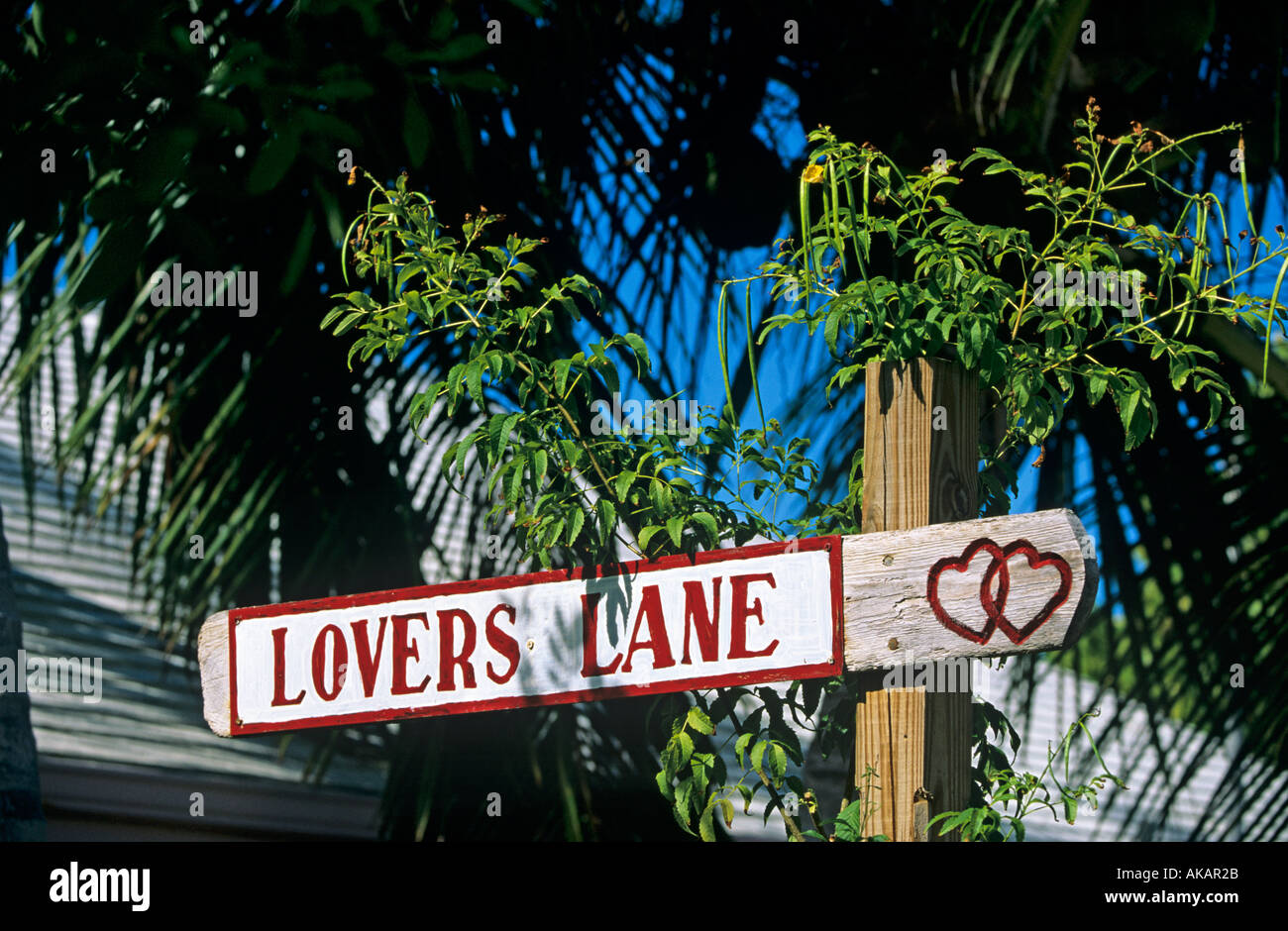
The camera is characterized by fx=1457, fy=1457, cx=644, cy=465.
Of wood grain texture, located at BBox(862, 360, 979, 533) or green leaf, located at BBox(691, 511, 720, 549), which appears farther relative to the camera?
green leaf, located at BBox(691, 511, 720, 549)

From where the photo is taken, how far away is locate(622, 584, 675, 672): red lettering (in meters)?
2.11

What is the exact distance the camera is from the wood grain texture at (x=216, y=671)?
7.76 feet

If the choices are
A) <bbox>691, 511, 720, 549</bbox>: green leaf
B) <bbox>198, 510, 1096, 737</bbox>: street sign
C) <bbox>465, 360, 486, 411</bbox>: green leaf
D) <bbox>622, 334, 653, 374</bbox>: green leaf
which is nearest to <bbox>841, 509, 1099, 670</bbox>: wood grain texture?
<bbox>198, 510, 1096, 737</bbox>: street sign

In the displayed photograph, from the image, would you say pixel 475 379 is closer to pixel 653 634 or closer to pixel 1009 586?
pixel 653 634

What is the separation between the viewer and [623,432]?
2492 mm

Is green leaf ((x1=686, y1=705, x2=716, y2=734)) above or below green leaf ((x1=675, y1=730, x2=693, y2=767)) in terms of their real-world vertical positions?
above

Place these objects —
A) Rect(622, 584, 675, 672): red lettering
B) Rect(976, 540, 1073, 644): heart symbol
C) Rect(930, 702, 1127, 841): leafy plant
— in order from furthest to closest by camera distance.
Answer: Rect(622, 584, 675, 672): red lettering < Rect(930, 702, 1127, 841): leafy plant < Rect(976, 540, 1073, 644): heart symbol

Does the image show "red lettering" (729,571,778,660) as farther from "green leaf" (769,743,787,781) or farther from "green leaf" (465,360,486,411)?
"green leaf" (465,360,486,411)

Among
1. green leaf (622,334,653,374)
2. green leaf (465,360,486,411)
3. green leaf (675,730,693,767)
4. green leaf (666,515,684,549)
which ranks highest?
green leaf (622,334,653,374)

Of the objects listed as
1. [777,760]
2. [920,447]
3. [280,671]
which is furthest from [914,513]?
[280,671]

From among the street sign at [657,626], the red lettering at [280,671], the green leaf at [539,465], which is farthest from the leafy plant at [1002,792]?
the red lettering at [280,671]

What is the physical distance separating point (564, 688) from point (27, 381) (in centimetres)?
321
